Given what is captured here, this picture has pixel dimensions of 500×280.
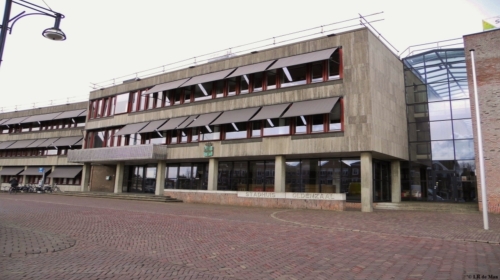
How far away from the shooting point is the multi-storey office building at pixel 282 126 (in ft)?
70.8

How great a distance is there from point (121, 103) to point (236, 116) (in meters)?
15.9

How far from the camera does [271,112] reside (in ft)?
77.8

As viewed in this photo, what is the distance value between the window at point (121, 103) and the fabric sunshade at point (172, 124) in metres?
7.23

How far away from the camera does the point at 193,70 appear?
30.1m

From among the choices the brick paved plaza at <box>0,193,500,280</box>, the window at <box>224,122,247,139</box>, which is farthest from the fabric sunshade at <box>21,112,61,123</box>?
the brick paved plaza at <box>0,193,500,280</box>

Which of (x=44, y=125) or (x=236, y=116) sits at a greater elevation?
(x=44, y=125)

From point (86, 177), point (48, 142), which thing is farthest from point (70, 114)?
point (86, 177)

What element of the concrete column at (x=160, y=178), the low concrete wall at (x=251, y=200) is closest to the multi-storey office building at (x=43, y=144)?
the concrete column at (x=160, y=178)

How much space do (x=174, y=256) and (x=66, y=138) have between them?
41724 mm

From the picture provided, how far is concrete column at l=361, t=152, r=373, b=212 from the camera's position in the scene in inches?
810

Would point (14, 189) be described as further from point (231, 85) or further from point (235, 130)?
point (231, 85)

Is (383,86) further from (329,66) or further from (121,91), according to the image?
(121,91)

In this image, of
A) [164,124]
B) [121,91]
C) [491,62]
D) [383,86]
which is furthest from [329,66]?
[121,91]

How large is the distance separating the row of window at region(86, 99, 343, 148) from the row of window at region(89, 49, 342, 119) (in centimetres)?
241
